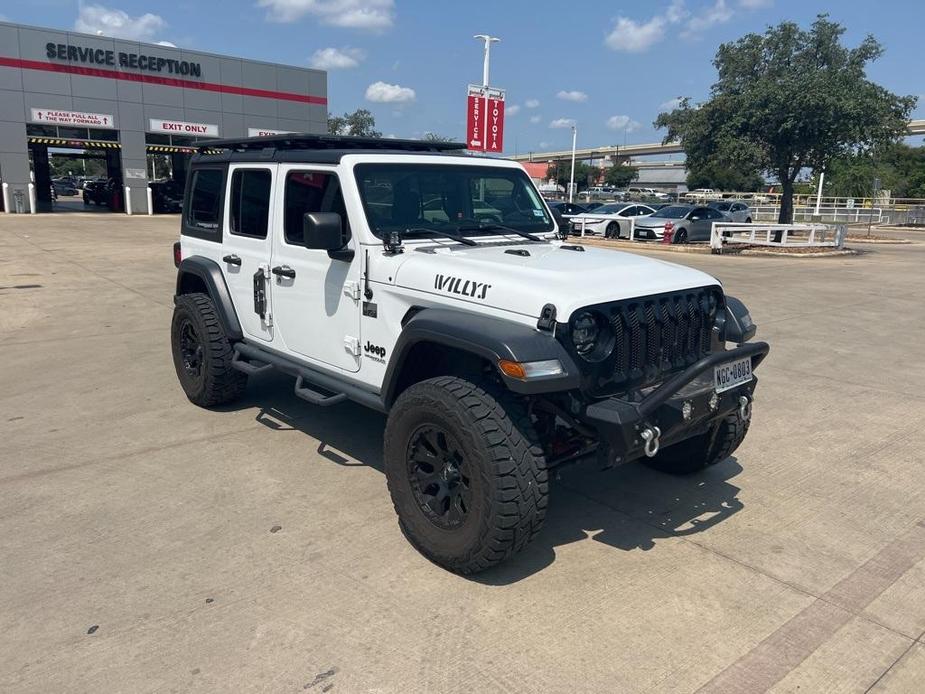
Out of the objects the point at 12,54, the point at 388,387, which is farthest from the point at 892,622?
the point at 12,54

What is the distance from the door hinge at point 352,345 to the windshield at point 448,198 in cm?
62

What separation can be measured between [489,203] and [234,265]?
1942 millimetres

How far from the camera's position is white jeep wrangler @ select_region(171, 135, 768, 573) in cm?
321

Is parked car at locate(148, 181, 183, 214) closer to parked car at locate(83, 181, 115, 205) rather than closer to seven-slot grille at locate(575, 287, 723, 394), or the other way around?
parked car at locate(83, 181, 115, 205)

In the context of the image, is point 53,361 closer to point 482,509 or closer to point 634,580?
point 482,509

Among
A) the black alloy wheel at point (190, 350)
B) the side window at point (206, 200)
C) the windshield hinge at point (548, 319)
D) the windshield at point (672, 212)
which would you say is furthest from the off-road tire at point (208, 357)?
the windshield at point (672, 212)

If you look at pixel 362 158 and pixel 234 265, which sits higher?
pixel 362 158

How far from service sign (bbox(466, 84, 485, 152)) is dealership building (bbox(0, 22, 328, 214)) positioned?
21692 millimetres

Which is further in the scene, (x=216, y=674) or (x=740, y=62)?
(x=740, y=62)

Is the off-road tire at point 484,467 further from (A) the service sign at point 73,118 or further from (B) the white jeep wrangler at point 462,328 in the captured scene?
(A) the service sign at point 73,118

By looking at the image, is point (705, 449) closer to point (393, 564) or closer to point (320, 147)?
point (393, 564)

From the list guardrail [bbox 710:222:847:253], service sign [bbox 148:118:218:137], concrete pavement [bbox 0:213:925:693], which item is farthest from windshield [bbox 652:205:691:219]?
service sign [bbox 148:118:218:137]

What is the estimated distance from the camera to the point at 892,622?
3154 millimetres

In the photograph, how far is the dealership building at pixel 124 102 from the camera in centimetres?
3112
